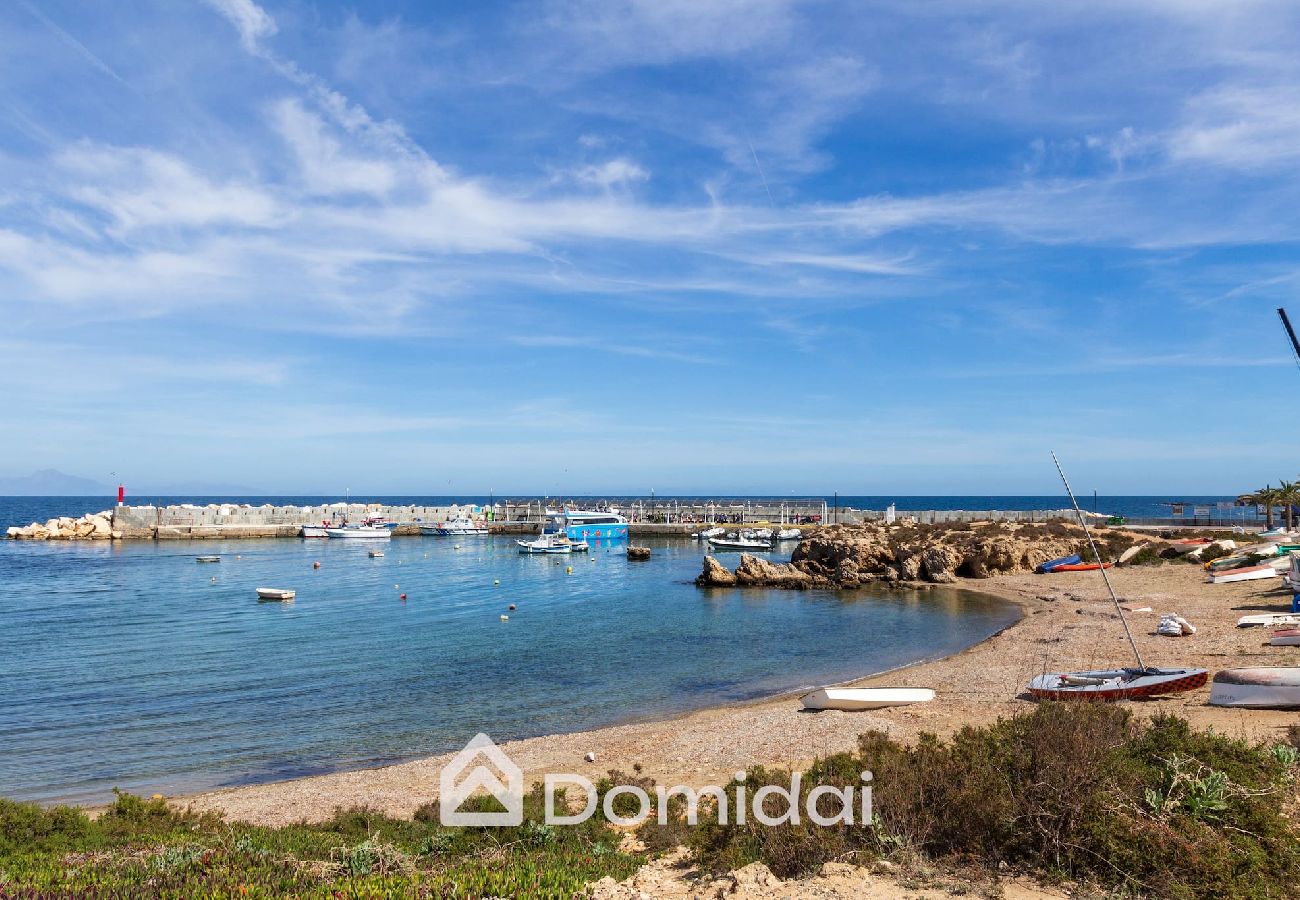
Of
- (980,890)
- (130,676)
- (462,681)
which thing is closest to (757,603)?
(462,681)

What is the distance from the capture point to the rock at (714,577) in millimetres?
54344

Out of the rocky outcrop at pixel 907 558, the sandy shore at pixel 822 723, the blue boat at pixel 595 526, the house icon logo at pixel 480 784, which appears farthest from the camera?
the blue boat at pixel 595 526

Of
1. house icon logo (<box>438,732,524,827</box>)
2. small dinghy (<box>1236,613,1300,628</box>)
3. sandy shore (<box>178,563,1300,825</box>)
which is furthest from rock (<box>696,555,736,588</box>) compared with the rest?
house icon logo (<box>438,732,524,827</box>)

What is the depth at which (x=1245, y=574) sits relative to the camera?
123 feet

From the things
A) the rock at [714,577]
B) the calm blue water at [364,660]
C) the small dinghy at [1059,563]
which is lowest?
the calm blue water at [364,660]

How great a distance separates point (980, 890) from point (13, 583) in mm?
65434

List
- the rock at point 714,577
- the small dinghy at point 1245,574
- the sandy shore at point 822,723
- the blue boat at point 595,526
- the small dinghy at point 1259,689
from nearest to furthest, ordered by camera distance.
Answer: the sandy shore at point 822,723
the small dinghy at point 1259,689
the small dinghy at point 1245,574
the rock at point 714,577
the blue boat at point 595,526

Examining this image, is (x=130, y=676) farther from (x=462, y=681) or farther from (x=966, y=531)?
(x=966, y=531)

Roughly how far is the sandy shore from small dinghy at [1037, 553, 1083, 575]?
21.3 metres

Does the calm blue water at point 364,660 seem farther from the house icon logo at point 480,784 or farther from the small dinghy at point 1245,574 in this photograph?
the small dinghy at point 1245,574

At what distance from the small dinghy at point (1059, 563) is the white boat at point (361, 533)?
76736 mm

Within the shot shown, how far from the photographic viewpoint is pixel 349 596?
49.9m

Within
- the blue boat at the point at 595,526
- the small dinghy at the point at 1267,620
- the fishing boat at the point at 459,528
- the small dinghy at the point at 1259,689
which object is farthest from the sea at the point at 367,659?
the fishing boat at the point at 459,528

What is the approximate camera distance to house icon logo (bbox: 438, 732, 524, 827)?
10.9m
